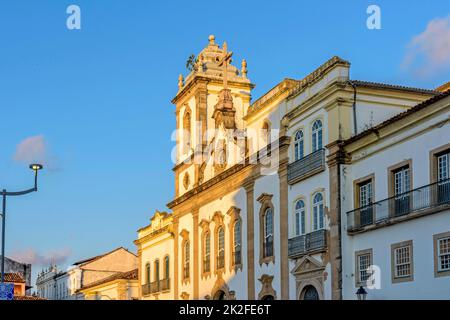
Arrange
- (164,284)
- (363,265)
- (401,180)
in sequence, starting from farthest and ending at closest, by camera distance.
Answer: (164,284) < (363,265) < (401,180)

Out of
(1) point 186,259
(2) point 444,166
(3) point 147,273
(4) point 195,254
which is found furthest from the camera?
(3) point 147,273

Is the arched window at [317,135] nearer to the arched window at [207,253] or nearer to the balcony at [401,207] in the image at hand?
the balcony at [401,207]

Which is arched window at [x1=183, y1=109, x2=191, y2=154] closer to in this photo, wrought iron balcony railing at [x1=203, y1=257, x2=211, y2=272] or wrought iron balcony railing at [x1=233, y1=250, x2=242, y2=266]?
wrought iron balcony railing at [x1=203, y1=257, x2=211, y2=272]

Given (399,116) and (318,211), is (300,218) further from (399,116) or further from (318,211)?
(399,116)

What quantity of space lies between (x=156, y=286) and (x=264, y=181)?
1841cm

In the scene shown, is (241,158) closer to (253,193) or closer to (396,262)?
(253,193)

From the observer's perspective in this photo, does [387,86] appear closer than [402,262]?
No

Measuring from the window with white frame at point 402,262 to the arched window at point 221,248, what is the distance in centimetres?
1572

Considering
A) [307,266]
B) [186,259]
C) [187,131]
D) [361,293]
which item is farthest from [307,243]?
[187,131]

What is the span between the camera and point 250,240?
120ft

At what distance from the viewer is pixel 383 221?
26.1 m

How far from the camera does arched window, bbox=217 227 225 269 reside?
132 feet

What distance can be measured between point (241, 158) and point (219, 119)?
16.0 feet

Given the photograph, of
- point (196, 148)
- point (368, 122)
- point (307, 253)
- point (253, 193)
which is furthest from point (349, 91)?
point (196, 148)
